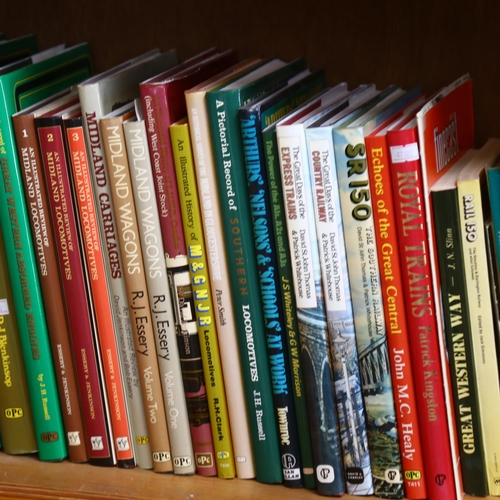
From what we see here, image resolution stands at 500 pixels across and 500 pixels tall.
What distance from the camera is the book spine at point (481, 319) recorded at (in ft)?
2.24

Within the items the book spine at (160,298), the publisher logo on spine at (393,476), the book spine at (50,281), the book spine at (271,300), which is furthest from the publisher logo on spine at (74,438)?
the publisher logo on spine at (393,476)

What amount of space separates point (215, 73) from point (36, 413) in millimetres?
440

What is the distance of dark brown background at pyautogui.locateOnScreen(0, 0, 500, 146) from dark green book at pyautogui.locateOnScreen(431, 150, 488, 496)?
18 centimetres

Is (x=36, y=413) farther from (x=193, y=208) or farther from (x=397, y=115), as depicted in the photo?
(x=397, y=115)

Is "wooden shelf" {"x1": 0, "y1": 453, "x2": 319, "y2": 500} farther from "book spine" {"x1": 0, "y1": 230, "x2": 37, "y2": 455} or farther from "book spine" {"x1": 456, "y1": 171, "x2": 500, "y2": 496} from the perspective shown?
"book spine" {"x1": 456, "y1": 171, "x2": 500, "y2": 496}

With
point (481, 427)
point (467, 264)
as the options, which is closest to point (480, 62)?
point (467, 264)

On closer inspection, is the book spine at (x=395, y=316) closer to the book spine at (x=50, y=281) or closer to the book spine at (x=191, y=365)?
the book spine at (x=191, y=365)

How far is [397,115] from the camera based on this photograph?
2.50 ft

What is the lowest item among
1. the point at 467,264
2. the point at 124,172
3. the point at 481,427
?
the point at 481,427

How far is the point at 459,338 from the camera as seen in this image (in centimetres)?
72

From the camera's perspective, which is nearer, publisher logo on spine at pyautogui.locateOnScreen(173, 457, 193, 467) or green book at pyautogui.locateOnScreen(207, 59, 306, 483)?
green book at pyautogui.locateOnScreen(207, 59, 306, 483)

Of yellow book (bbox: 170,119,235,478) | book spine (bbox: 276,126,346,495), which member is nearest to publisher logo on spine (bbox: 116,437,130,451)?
yellow book (bbox: 170,119,235,478)

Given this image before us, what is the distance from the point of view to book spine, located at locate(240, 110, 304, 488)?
72 centimetres

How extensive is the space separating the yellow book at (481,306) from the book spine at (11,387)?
1.58 ft
